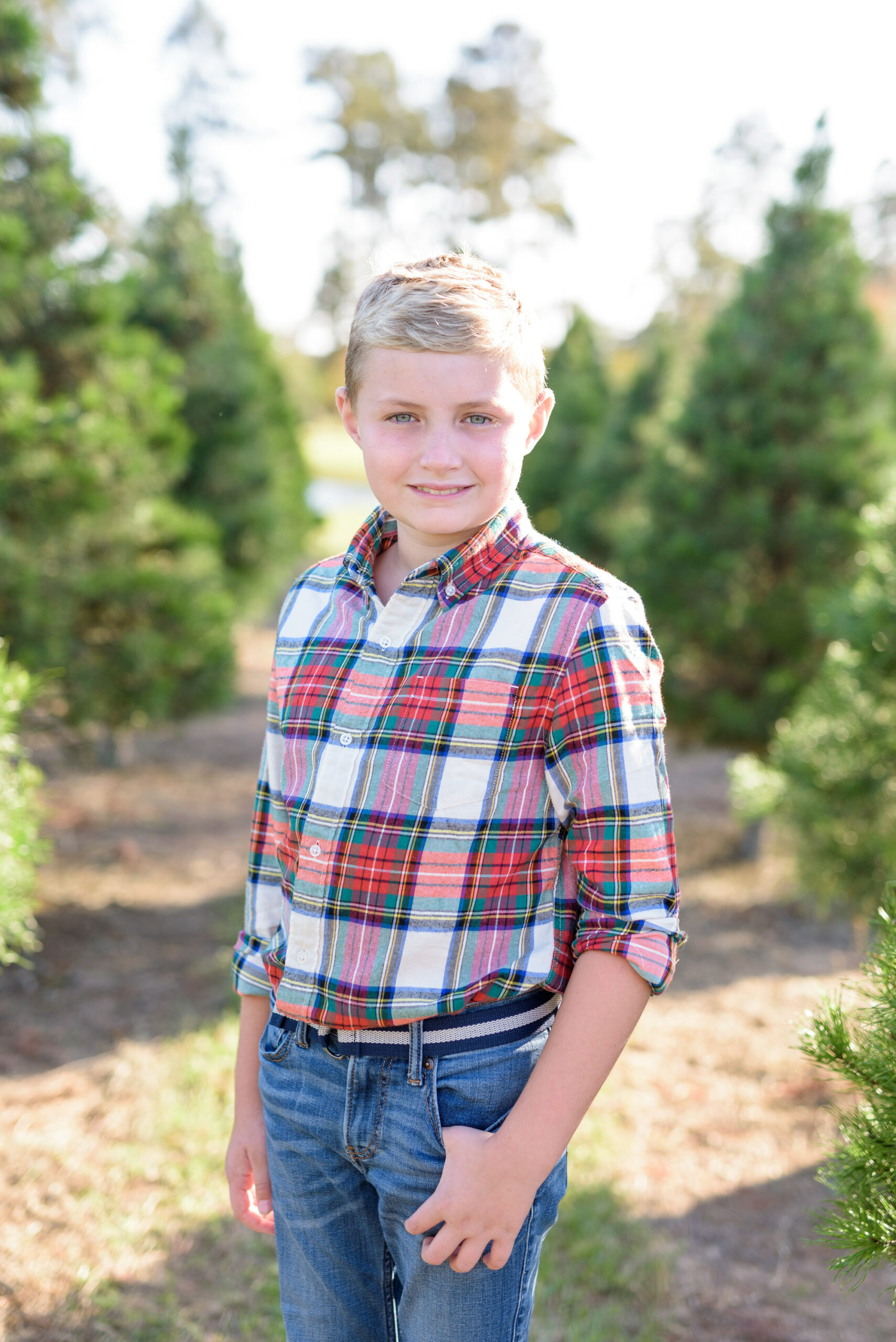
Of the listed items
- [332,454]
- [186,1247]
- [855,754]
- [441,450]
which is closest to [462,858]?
[441,450]

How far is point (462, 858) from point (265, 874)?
0.45 m

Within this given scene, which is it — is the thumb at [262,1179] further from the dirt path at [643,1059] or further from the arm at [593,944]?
the dirt path at [643,1059]

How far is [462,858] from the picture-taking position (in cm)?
125

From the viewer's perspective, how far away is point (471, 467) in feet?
4.23

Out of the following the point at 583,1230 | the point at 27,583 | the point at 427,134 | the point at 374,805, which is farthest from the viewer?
the point at 427,134

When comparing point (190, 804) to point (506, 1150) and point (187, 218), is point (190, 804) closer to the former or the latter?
point (187, 218)

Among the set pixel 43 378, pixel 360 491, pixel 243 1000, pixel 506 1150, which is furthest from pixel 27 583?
pixel 360 491

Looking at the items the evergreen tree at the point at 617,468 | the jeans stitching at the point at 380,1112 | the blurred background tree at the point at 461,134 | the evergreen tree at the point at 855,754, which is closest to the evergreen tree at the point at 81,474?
the evergreen tree at the point at 855,754

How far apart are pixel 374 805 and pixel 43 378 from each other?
170 inches

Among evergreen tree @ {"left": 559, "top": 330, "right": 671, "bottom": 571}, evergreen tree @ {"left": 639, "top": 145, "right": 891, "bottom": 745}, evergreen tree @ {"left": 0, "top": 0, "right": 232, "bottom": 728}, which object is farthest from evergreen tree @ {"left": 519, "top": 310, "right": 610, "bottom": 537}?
evergreen tree @ {"left": 0, "top": 0, "right": 232, "bottom": 728}

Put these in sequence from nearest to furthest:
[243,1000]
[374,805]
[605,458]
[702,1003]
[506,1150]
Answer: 1. [506,1150]
2. [374,805]
3. [243,1000]
4. [702,1003]
5. [605,458]

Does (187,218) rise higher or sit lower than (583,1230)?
higher

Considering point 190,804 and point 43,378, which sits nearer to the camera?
point 43,378

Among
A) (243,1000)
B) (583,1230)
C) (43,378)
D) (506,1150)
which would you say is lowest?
(583,1230)
